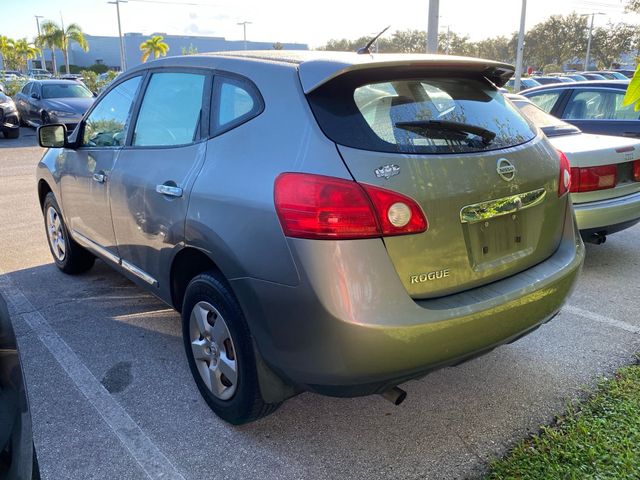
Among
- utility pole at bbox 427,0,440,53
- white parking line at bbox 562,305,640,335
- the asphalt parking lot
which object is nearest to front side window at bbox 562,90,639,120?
the asphalt parking lot

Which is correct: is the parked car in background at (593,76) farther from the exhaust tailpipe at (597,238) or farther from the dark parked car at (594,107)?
the exhaust tailpipe at (597,238)

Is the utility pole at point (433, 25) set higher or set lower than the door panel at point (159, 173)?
higher

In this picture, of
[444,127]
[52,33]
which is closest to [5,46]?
[52,33]

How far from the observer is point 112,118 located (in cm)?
390

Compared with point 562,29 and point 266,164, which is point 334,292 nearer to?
point 266,164

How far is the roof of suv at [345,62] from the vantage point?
7.70 feet

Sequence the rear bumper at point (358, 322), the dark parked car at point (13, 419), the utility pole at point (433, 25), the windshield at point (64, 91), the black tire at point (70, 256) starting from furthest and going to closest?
the windshield at point (64, 91) → the utility pole at point (433, 25) → the black tire at point (70, 256) → the rear bumper at point (358, 322) → the dark parked car at point (13, 419)

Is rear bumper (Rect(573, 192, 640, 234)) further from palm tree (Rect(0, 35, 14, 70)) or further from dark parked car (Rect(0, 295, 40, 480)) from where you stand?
palm tree (Rect(0, 35, 14, 70))

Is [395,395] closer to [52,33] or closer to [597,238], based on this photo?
[597,238]

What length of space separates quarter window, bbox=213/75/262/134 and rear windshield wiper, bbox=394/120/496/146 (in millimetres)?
680

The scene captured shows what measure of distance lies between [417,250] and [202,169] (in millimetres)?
1147

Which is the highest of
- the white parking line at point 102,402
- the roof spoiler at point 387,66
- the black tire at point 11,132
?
the roof spoiler at point 387,66

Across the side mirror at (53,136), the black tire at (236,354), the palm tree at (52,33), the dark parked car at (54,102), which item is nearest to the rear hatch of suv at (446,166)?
the black tire at (236,354)

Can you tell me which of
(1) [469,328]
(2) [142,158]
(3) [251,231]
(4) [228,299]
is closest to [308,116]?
(3) [251,231]
